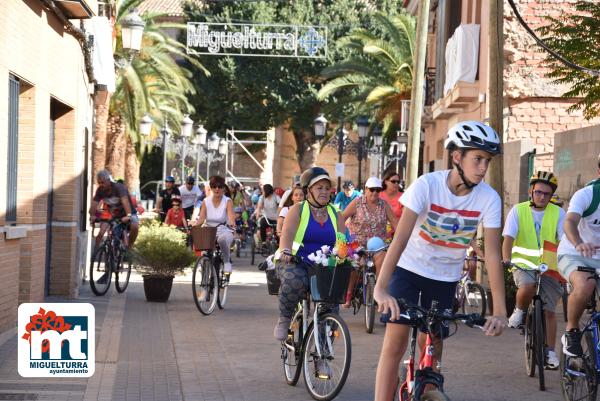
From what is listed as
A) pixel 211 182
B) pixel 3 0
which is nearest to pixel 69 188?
pixel 211 182

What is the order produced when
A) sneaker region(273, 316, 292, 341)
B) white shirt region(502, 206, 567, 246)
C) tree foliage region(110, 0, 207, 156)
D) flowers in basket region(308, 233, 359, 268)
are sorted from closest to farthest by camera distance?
flowers in basket region(308, 233, 359, 268)
sneaker region(273, 316, 292, 341)
white shirt region(502, 206, 567, 246)
tree foliage region(110, 0, 207, 156)

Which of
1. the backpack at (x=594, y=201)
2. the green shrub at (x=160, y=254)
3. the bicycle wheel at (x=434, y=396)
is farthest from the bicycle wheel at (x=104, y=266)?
the bicycle wheel at (x=434, y=396)

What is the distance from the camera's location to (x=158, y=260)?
16.7 meters

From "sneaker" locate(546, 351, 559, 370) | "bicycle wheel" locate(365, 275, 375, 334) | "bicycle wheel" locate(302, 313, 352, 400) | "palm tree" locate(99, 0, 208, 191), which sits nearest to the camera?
"bicycle wheel" locate(302, 313, 352, 400)

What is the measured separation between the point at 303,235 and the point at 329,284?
2.81ft

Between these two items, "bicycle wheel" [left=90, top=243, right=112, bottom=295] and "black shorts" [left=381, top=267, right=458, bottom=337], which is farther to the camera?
Answer: "bicycle wheel" [left=90, top=243, right=112, bottom=295]

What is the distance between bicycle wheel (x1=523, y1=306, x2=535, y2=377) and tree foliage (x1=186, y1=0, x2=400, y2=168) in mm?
49670

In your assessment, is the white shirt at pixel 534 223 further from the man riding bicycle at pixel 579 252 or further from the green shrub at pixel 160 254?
the green shrub at pixel 160 254

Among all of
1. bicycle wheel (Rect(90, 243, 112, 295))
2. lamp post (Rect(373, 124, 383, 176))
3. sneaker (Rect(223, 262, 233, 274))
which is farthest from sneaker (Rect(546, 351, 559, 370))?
lamp post (Rect(373, 124, 383, 176))

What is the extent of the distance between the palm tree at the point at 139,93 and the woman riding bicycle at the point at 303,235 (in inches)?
898

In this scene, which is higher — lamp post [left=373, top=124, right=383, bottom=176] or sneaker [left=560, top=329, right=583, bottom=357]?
lamp post [left=373, top=124, right=383, bottom=176]

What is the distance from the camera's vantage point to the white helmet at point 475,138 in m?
6.04

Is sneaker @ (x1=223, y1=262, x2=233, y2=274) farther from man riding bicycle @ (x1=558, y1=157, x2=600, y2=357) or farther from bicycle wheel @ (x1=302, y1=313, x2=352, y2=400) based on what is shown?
man riding bicycle @ (x1=558, y1=157, x2=600, y2=357)

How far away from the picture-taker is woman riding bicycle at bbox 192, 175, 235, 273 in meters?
15.9
